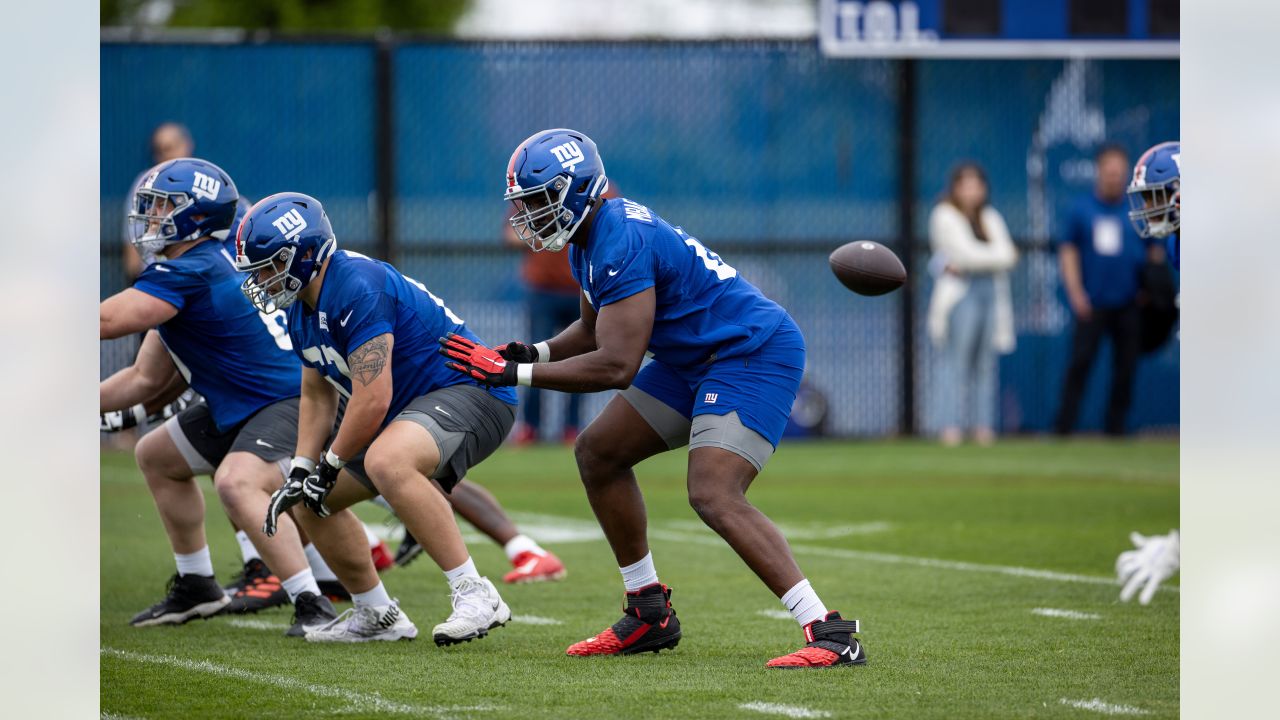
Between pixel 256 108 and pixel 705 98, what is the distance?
4323mm

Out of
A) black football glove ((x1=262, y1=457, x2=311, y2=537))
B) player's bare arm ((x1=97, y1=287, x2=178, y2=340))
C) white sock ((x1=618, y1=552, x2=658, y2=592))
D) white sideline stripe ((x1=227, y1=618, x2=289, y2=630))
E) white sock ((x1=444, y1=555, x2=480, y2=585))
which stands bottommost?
white sideline stripe ((x1=227, y1=618, x2=289, y2=630))

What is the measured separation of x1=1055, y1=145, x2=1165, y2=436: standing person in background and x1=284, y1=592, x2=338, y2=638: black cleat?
9740mm

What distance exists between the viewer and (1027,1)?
14.5 m

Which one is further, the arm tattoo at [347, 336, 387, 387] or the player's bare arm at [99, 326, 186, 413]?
the player's bare arm at [99, 326, 186, 413]

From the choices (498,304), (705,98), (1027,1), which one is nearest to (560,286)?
(498,304)

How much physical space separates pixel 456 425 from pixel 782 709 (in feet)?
5.58

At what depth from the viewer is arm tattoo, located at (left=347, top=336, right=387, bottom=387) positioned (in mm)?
5488

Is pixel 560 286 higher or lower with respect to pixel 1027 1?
lower

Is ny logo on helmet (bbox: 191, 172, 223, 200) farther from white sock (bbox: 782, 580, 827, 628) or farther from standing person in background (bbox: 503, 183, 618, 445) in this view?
standing person in background (bbox: 503, 183, 618, 445)

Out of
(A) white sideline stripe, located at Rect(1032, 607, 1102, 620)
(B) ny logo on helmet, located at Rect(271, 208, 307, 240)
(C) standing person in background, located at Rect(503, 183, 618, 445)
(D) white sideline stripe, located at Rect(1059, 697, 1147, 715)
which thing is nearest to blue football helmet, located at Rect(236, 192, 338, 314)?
(B) ny logo on helmet, located at Rect(271, 208, 307, 240)
